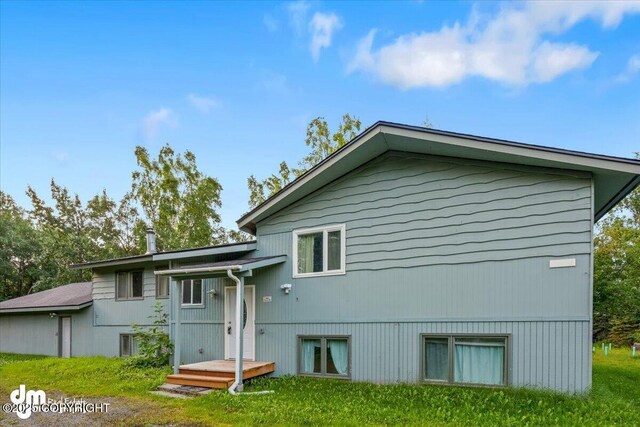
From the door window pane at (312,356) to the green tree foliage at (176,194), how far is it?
58.2 ft

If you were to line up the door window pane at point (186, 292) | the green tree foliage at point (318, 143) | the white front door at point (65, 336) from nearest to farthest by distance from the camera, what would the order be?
1. the door window pane at point (186, 292)
2. the white front door at point (65, 336)
3. the green tree foliage at point (318, 143)

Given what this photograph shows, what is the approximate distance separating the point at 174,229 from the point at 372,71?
15271 mm

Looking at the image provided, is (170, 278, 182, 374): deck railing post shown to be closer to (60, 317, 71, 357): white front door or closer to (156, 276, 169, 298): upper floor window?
(156, 276, 169, 298): upper floor window

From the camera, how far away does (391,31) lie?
14.7 meters

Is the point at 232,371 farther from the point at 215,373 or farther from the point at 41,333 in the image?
the point at 41,333

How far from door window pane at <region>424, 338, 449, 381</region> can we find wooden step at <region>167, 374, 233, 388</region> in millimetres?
3839

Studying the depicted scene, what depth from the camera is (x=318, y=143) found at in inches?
933

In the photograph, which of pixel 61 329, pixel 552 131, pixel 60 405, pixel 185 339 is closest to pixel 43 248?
pixel 61 329

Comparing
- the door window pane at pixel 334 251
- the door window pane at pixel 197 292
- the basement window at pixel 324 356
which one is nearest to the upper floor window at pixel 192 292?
the door window pane at pixel 197 292

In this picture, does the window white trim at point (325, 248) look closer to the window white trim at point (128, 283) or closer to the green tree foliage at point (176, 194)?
the window white trim at point (128, 283)

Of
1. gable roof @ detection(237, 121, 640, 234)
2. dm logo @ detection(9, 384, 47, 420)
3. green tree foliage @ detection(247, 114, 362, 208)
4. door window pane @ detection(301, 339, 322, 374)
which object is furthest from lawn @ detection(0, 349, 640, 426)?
green tree foliage @ detection(247, 114, 362, 208)

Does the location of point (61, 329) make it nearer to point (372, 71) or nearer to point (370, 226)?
point (370, 226)

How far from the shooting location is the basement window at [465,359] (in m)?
7.09

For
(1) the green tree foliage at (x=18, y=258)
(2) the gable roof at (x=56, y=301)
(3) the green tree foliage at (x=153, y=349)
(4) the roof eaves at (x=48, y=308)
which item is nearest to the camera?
(3) the green tree foliage at (x=153, y=349)
